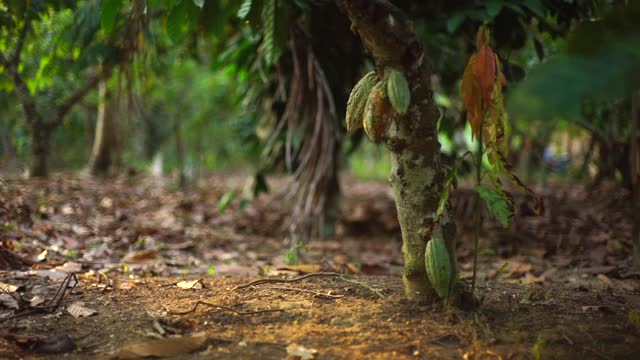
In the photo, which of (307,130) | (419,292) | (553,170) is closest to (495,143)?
(419,292)

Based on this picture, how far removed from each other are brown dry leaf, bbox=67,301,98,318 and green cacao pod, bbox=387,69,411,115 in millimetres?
1204

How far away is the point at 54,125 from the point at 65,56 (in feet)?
2.21

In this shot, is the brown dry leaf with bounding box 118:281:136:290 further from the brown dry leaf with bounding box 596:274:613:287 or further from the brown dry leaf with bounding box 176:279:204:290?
the brown dry leaf with bounding box 596:274:613:287

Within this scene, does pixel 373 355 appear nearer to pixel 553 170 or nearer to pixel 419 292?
pixel 419 292

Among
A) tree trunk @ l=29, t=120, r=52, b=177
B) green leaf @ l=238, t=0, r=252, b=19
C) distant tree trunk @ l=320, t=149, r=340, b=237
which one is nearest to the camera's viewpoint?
green leaf @ l=238, t=0, r=252, b=19

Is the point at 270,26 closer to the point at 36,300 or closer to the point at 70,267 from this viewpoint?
the point at 70,267

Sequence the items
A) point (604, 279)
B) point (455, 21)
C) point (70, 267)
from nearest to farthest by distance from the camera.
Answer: point (70, 267) < point (604, 279) < point (455, 21)

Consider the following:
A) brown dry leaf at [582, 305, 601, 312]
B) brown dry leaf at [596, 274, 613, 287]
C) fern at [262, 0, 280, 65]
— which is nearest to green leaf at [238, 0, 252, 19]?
fern at [262, 0, 280, 65]

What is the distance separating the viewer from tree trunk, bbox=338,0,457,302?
1895 millimetres

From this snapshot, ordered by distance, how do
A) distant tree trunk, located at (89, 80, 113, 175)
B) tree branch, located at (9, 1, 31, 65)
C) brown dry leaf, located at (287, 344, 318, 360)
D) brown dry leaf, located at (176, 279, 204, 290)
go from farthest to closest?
1. distant tree trunk, located at (89, 80, 113, 175)
2. tree branch, located at (9, 1, 31, 65)
3. brown dry leaf, located at (176, 279, 204, 290)
4. brown dry leaf, located at (287, 344, 318, 360)

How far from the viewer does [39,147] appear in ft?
16.3

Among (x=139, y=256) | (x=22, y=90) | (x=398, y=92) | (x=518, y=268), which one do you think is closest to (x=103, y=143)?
(x=22, y=90)

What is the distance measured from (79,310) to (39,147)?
3.27 m

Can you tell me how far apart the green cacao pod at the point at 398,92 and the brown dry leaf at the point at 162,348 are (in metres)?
0.85
